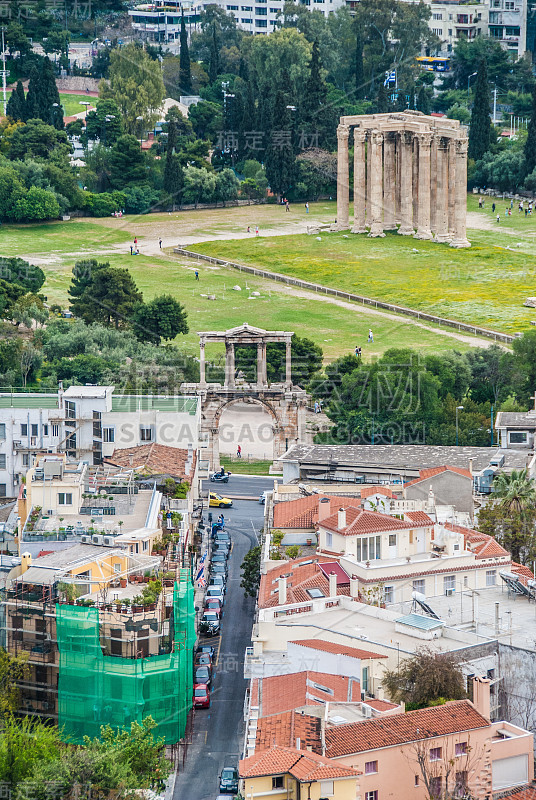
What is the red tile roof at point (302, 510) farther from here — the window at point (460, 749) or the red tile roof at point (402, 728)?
the window at point (460, 749)

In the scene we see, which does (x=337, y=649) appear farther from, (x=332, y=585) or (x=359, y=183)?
(x=359, y=183)

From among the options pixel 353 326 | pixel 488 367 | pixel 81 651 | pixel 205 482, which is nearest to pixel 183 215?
pixel 353 326

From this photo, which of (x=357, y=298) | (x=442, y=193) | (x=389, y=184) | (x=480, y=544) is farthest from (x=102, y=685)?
(x=389, y=184)

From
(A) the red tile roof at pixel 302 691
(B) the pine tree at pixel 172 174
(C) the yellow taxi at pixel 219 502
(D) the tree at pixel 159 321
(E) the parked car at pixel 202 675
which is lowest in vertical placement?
(C) the yellow taxi at pixel 219 502

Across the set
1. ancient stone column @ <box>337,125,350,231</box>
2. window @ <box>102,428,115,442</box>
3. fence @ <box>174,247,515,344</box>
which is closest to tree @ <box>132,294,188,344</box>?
fence @ <box>174,247,515,344</box>

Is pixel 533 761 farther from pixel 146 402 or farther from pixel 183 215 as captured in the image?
pixel 183 215

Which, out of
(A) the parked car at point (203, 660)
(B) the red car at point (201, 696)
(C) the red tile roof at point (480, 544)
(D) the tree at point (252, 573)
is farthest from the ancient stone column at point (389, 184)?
(B) the red car at point (201, 696)

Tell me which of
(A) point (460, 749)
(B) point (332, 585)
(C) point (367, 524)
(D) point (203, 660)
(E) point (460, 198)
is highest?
(E) point (460, 198)
